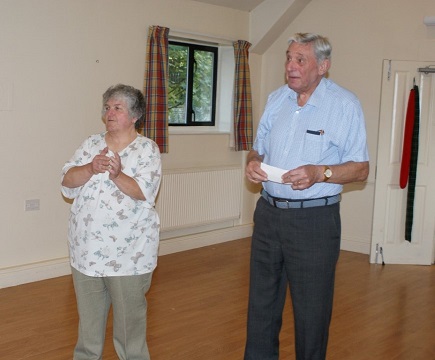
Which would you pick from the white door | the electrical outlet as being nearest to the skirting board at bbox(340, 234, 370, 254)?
the white door

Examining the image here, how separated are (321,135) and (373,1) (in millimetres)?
4342

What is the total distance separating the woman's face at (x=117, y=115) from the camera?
300 centimetres

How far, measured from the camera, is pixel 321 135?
2719mm

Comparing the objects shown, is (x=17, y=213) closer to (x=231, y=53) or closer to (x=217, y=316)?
(x=217, y=316)

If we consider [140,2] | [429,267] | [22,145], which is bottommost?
[429,267]

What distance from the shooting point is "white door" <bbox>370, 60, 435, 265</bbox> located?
6.26 metres

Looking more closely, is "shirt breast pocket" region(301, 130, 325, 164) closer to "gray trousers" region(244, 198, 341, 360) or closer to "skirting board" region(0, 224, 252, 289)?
"gray trousers" region(244, 198, 341, 360)

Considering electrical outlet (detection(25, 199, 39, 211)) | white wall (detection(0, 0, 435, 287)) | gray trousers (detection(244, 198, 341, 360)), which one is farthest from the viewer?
electrical outlet (detection(25, 199, 39, 211))

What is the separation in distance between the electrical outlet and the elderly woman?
2.27 m

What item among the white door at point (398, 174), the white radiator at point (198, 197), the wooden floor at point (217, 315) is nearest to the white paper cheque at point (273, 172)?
the wooden floor at point (217, 315)

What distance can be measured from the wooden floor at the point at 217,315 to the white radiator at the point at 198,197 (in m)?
0.49

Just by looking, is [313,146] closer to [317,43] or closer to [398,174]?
[317,43]

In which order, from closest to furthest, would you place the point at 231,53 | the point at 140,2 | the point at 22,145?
the point at 22,145
the point at 140,2
the point at 231,53

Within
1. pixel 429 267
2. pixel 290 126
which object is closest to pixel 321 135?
pixel 290 126
